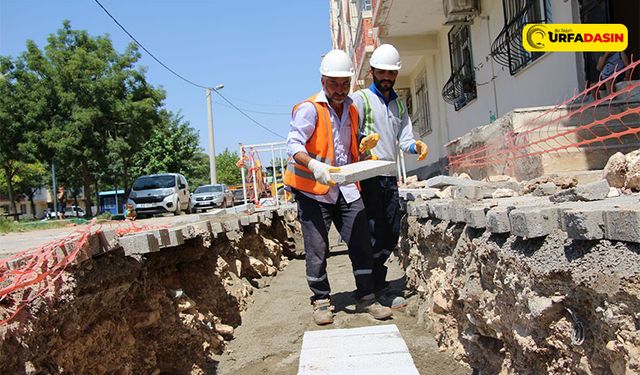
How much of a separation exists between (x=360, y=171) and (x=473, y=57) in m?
7.29

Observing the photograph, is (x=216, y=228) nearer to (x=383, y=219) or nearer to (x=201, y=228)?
(x=201, y=228)

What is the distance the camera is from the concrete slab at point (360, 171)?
3.54 metres

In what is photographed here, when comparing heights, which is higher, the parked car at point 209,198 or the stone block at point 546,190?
the parked car at point 209,198

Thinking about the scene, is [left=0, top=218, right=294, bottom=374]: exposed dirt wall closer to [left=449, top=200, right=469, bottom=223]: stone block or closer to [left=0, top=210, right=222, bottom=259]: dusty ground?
[left=0, top=210, right=222, bottom=259]: dusty ground

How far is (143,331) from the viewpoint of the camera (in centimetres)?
360

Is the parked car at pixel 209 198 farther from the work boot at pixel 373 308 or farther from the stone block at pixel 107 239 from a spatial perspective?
the stone block at pixel 107 239

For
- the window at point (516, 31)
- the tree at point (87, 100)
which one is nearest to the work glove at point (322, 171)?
the window at point (516, 31)

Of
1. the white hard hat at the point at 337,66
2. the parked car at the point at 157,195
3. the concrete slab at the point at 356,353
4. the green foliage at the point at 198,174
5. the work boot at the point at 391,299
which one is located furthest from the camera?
the green foliage at the point at 198,174

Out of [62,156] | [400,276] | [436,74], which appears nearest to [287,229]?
[400,276]

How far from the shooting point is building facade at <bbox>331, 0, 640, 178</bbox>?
252 inches

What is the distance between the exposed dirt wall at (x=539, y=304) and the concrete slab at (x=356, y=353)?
0.41 m

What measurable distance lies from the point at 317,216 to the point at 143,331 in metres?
1.45

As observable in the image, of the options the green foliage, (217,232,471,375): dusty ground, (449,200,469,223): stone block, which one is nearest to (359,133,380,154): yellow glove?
(449,200,469,223): stone block

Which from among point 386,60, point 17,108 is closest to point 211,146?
point 17,108
